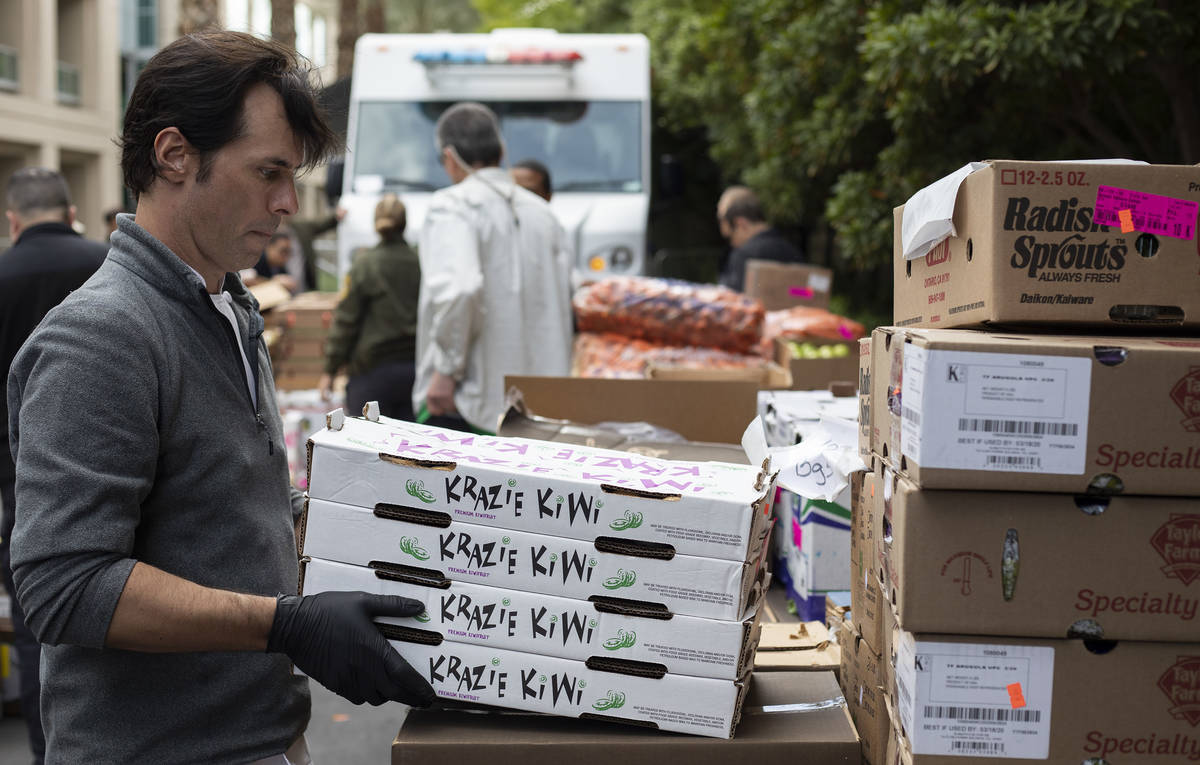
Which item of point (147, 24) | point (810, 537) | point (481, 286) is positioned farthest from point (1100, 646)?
point (147, 24)

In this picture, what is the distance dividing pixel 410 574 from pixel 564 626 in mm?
264

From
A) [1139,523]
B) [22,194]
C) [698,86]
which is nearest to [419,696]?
[1139,523]

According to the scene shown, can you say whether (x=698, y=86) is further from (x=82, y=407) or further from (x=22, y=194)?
(x=82, y=407)

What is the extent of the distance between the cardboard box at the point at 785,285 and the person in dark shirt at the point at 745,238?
0.68 meters

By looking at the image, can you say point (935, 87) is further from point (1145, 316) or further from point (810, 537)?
point (1145, 316)

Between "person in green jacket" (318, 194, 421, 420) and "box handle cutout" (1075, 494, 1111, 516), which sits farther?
"person in green jacket" (318, 194, 421, 420)

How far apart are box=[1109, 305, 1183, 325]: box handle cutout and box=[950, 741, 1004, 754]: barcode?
0.68 meters

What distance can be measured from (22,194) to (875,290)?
10.4 m

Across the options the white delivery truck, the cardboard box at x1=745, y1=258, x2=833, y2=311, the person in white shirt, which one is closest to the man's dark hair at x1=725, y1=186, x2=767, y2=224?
the white delivery truck

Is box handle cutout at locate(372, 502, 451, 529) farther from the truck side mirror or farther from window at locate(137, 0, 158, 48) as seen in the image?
window at locate(137, 0, 158, 48)

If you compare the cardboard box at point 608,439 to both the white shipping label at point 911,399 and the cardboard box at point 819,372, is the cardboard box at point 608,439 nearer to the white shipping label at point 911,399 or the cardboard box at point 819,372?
the white shipping label at point 911,399

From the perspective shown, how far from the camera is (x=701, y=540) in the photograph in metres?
1.68

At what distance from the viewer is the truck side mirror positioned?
359 inches

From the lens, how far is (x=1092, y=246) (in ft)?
5.54
